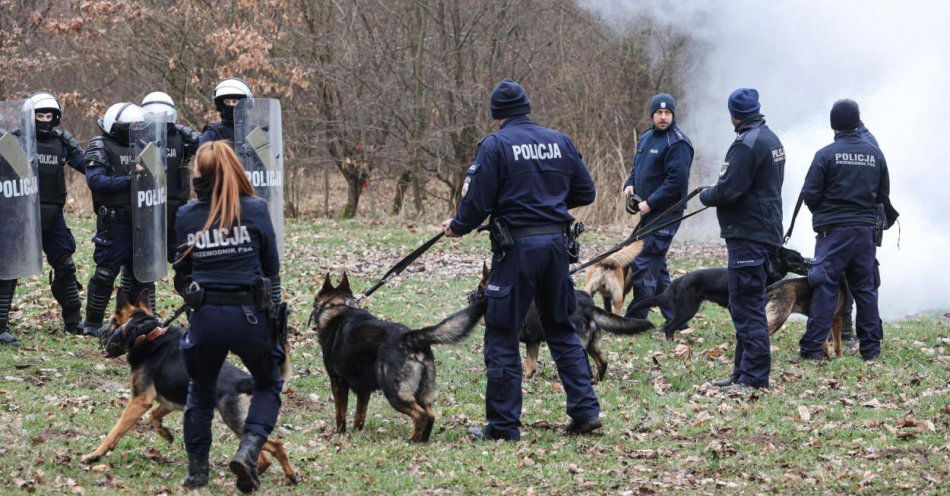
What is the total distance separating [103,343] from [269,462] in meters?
1.49

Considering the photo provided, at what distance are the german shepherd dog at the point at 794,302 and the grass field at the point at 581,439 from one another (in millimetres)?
347

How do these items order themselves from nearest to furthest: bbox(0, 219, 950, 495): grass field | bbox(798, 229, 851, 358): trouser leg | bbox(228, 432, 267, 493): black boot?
bbox(228, 432, 267, 493): black boot
bbox(0, 219, 950, 495): grass field
bbox(798, 229, 851, 358): trouser leg

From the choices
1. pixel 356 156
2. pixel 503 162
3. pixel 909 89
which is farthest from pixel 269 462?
pixel 356 156

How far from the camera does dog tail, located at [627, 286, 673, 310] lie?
10.2 metres

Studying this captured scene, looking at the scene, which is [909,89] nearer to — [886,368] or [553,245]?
[886,368]

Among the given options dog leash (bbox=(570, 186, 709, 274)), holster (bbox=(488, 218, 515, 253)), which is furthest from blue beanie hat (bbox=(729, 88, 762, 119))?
holster (bbox=(488, 218, 515, 253))

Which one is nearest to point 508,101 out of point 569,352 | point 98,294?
point 569,352

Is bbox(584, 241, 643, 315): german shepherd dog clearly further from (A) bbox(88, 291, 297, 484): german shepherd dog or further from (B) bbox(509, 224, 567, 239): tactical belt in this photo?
(A) bbox(88, 291, 297, 484): german shepherd dog

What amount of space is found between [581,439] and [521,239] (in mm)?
1438

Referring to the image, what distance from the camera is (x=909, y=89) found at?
1514 cm

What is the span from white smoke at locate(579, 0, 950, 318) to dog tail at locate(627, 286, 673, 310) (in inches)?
161

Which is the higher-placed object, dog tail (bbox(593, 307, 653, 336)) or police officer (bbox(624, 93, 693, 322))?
police officer (bbox(624, 93, 693, 322))

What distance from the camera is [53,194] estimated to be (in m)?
9.50

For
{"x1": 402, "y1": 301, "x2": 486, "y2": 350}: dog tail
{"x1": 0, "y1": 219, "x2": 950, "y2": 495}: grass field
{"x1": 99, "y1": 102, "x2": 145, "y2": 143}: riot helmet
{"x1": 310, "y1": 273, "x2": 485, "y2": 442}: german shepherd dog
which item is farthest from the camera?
{"x1": 99, "y1": 102, "x2": 145, "y2": 143}: riot helmet
